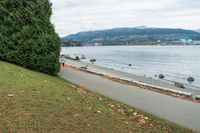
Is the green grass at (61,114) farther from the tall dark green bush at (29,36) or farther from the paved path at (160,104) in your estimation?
the tall dark green bush at (29,36)

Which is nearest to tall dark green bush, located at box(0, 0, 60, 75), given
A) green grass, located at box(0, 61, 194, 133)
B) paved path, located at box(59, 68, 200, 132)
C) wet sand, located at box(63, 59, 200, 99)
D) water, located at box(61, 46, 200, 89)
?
paved path, located at box(59, 68, 200, 132)

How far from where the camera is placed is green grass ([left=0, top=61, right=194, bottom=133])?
868 centimetres

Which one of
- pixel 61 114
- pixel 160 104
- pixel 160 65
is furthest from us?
pixel 160 65

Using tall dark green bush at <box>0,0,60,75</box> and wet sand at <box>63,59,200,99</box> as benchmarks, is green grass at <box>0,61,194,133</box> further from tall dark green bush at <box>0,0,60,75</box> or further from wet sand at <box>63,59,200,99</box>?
wet sand at <box>63,59,200,99</box>

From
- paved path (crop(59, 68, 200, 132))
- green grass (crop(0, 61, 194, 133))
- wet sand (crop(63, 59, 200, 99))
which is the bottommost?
wet sand (crop(63, 59, 200, 99))

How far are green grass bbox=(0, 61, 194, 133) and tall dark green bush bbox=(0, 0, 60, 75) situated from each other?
21.4ft

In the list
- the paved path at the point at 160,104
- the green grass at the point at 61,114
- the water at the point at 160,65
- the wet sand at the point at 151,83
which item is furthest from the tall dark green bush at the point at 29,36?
the water at the point at 160,65

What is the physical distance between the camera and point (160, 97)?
16.5 meters

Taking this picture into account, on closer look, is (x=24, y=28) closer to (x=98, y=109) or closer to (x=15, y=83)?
(x=15, y=83)

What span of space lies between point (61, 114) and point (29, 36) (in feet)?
34.5

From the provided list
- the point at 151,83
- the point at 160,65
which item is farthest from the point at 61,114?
the point at 160,65

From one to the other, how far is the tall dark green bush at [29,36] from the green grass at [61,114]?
257 inches

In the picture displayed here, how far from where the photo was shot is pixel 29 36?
1947 cm

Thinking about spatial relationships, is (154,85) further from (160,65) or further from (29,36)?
(160,65)
